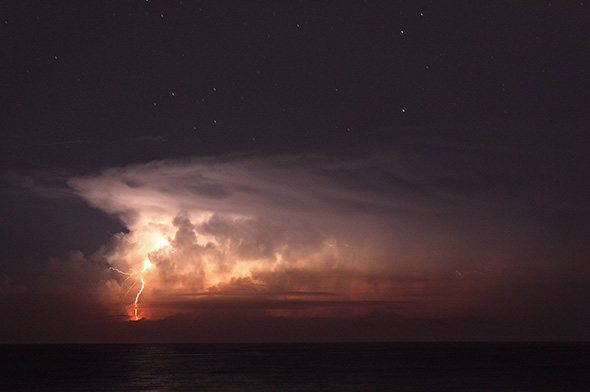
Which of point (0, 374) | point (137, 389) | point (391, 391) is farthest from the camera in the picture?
point (0, 374)

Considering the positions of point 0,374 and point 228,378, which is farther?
point 0,374

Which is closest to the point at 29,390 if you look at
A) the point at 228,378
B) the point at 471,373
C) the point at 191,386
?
the point at 191,386

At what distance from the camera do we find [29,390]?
76.2m

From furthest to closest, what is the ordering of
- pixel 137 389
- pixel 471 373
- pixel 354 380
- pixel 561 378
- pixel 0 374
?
pixel 0 374 < pixel 471 373 < pixel 561 378 < pixel 354 380 < pixel 137 389

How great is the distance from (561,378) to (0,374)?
283 feet

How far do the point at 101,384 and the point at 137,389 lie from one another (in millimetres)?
11690

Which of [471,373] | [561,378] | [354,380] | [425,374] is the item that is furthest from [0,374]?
[561,378]

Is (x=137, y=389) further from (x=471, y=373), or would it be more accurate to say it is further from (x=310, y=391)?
(x=471, y=373)

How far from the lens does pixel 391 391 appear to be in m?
67.1

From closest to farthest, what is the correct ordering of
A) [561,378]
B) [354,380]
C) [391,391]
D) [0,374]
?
1. [391,391]
2. [354,380]
3. [561,378]
4. [0,374]

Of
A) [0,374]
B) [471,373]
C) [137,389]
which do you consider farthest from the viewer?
[0,374]

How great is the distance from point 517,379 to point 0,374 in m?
80.0

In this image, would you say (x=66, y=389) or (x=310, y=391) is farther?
(x=66, y=389)

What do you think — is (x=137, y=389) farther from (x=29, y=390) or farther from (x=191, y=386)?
(x=29, y=390)
